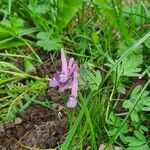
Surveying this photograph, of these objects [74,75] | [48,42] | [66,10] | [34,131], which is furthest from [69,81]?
[66,10]

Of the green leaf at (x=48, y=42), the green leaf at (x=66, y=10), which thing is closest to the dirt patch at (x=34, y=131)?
the green leaf at (x=48, y=42)

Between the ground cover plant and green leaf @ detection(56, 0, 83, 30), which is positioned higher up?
green leaf @ detection(56, 0, 83, 30)

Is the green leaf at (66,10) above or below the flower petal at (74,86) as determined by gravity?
above

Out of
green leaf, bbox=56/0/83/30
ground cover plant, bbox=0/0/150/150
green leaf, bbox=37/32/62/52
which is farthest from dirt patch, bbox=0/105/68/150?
green leaf, bbox=56/0/83/30

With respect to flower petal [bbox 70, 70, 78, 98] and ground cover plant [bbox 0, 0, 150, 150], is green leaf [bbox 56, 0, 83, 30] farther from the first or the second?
flower petal [bbox 70, 70, 78, 98]

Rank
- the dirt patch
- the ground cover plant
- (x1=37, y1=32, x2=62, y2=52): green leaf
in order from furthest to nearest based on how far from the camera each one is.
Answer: (x1=37, y1=32, x2=62, y2=52): green leaf < the dirt patch < the ground cover plant

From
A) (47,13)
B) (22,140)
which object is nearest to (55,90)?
(22,140)

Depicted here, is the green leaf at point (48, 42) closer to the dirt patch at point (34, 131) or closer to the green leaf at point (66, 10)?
the green leaf at point (66, 10)
